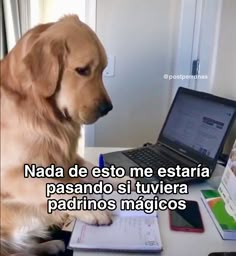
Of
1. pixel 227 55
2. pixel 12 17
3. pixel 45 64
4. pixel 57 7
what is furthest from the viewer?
pixel 227 55

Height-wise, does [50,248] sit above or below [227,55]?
below

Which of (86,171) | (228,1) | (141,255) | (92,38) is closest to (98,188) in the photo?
(86,171)

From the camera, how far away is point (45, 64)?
53 cm

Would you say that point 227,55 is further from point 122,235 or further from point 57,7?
point 122,235

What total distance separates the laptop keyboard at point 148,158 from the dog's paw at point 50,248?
348mm

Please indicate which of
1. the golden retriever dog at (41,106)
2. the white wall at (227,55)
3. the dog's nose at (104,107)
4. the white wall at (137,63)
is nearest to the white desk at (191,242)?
the golden retriever dog at (41,106)

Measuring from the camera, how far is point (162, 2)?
1.35 meters

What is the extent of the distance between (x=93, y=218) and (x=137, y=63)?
0.83m

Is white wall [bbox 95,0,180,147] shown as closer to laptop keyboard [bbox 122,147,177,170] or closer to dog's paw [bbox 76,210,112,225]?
laptop keyboard [bbox 122,147,177,170]

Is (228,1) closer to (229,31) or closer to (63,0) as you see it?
(229,31)

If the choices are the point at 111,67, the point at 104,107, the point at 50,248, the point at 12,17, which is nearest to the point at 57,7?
the point at 12,17

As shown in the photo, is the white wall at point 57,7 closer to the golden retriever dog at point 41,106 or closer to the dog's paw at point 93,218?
the golden retriever dog at point 41,106

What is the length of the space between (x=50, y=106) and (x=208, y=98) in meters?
0.63

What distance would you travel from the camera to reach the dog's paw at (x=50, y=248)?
742 mm
